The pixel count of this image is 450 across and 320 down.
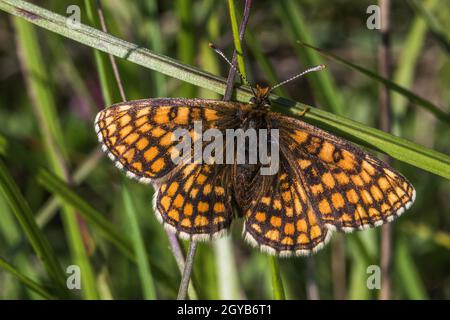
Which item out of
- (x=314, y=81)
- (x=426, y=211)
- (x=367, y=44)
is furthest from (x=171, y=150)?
(x=367, y=44)

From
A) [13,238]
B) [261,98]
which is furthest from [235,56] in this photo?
[13,238]

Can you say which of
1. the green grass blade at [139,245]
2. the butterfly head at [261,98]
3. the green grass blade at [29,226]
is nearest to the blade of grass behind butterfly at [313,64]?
the butterfly head at [261,98]

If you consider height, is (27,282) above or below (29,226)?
below

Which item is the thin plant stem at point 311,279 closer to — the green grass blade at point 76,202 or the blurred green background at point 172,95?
the blurred green background at point 172,95

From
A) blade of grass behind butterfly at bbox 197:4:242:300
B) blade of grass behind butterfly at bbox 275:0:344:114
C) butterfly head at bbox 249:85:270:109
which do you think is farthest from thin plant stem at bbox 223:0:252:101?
blade of grass behind butterfly at bbox 197:4:242:300

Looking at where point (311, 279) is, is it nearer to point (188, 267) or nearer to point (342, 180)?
point (342, 180)

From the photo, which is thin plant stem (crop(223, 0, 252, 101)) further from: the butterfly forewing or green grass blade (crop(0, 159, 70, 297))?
green grass blade (crop(0, 159, 70, 297))
